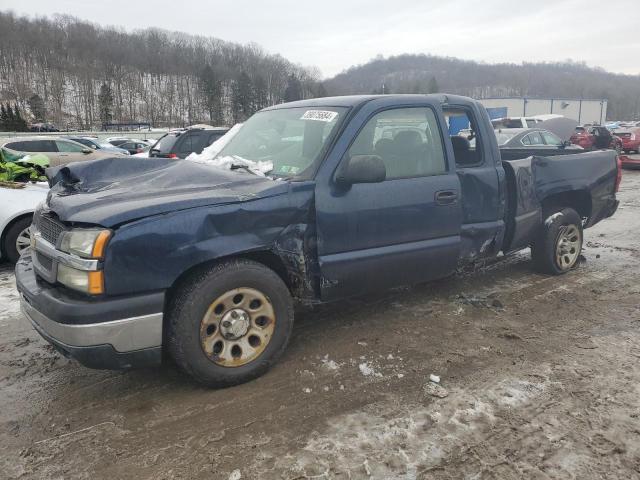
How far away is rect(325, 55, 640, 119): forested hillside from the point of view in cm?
10781

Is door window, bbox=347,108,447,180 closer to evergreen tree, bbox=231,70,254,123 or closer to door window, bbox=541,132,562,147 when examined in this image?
door window, bbox=541,132,562,147

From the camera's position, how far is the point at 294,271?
3.37 meters

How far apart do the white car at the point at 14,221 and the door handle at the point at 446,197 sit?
15.2 ft

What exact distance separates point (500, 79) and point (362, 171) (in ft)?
419

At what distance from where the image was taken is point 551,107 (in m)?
62.0

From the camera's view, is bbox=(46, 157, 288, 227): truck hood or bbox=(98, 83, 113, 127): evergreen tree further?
bbox=(98, 83, 113, 127): evergreen tree

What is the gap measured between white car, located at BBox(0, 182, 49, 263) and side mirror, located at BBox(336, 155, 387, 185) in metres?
4.20

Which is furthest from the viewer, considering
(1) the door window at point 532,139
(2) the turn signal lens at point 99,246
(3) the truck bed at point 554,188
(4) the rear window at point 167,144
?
(1) the door window at point 532,139

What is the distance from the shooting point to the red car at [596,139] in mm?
20344

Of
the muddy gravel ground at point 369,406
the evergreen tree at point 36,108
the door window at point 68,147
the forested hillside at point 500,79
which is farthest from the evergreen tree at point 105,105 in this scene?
the muddy gravel ground at point 369,406

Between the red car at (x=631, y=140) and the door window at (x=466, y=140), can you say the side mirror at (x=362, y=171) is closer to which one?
the door window at (x=466, y=140)

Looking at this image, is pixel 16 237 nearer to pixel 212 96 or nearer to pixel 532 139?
pixel 532 139

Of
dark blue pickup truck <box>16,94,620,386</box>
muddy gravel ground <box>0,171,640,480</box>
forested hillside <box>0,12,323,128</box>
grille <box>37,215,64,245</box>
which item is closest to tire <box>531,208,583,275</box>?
dark blue pickup truck <box>16,94,620,386</box>

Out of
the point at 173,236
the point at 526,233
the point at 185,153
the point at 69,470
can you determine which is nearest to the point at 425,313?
the point at 526,233
